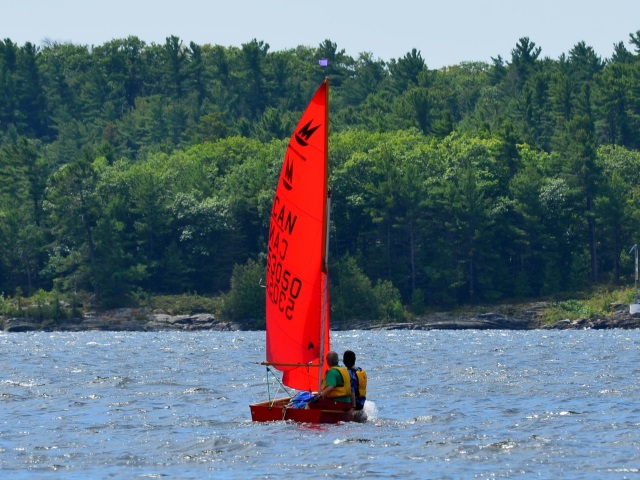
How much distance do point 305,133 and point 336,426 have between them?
638 cm

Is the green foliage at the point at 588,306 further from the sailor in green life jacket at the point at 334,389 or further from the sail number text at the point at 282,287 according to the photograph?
the sailor in green life jacket at the point at 334,389

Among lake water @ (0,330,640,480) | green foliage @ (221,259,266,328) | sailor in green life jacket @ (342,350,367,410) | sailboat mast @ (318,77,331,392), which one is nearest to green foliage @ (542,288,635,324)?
green foliage @ (221,259,266,328)

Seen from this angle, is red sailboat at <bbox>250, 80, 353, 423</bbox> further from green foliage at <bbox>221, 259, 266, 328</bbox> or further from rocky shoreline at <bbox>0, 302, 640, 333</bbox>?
green foliage at <bbox>221, 259, 266, 328</bbox>

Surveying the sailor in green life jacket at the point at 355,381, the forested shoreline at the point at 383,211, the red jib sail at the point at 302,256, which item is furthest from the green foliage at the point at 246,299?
the sailor in green life jacket at the point at 355,381

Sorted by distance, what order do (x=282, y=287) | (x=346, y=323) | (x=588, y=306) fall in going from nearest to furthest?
(x=282, y=287)
(x=346, y=323)
(x=588, y=306)

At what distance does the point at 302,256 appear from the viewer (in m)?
30.3

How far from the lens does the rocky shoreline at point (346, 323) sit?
344 ft

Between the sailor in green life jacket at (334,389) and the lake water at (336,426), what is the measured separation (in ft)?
1.77

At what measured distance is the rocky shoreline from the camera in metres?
105

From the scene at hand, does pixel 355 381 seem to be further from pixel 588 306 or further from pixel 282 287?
pixel 588 306

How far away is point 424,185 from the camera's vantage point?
12050 cm

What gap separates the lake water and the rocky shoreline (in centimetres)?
4792

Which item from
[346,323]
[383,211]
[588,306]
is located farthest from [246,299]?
[588,306]

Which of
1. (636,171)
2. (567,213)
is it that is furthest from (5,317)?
(636,171)
